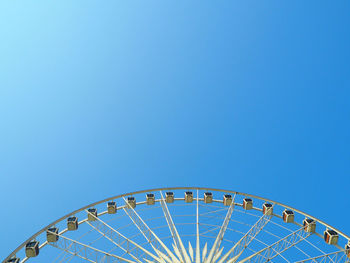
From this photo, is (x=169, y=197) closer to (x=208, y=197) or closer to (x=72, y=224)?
(x=208, y=197)

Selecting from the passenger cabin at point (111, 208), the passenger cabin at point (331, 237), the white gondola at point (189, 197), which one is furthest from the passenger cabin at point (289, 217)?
the passenger cabin at point (111, 208)

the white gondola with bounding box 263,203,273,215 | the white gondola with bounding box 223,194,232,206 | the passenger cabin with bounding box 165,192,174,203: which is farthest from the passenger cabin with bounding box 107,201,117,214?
the white gondola with bounding box 263,203,273,215

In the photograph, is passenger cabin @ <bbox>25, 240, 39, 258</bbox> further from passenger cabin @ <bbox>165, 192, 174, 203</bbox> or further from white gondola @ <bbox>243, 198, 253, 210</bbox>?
white gondola @ <bbox>243, 198, 253, 210</bbox>

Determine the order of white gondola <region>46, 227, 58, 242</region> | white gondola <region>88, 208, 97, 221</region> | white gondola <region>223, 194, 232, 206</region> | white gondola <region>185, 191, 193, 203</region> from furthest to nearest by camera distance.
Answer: white gondola <region>185, 191, 193, 203</region> < white gondola <region>223, 194, 232, 206</region> < white gondola <region>88, 208, 97, 221</region> < white gondola <region>46, 227, 58, 242</region>

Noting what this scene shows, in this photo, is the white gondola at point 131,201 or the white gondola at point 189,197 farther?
the white gondola at point 189,197

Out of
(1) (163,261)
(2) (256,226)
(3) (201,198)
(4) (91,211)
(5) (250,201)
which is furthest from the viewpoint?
(3) (201,198)

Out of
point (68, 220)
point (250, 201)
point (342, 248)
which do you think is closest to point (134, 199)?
point (68, 220)

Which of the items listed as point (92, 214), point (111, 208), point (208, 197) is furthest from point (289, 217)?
point (92, 214)

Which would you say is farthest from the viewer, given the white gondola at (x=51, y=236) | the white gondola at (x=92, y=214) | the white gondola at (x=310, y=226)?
the white gondola at (x=92, y=214)

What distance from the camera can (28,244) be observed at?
28891 mm

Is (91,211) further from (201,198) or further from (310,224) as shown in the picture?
(310,224)

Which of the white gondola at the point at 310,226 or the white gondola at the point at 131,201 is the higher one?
the white gondola at the point at 131,201

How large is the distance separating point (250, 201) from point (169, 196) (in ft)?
32.4

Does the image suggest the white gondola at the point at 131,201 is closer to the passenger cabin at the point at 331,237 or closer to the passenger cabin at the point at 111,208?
the passenger cabin at the point at 111,208
